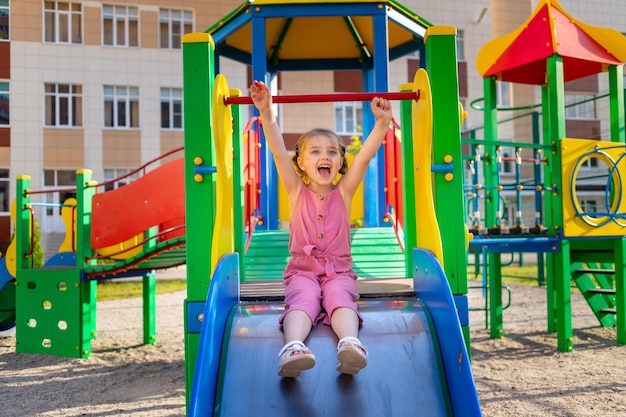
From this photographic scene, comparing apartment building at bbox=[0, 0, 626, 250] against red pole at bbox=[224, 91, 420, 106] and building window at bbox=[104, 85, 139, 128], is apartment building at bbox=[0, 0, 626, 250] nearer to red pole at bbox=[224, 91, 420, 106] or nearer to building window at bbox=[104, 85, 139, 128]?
building window at bbox=[104, 85, 139, 128]

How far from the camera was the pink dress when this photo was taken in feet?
7.42

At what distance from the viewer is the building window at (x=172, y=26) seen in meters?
13.5

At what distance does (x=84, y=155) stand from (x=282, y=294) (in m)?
12.0

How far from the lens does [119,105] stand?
14.0m

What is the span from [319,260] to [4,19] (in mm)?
8316

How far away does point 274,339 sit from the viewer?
7.20 feet

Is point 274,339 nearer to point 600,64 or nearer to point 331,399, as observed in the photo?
point 331,399

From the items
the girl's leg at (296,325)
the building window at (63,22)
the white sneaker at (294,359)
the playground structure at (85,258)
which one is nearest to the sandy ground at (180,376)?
the playground structure at (85,258)

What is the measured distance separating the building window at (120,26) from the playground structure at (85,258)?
8.02m

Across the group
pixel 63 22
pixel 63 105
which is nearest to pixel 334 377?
pixel 63 22

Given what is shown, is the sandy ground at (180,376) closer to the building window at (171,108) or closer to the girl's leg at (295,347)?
the girl's leg at (295,347)

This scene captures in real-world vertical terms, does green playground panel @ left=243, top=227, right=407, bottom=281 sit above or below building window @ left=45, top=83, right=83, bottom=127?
below

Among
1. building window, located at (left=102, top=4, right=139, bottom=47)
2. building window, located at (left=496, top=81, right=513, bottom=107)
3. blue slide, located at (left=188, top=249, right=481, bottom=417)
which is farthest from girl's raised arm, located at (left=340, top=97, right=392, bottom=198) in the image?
building window, located at (left=496, top=81, right=513, bottom=107)

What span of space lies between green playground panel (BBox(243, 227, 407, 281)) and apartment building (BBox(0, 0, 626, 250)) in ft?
21.7
